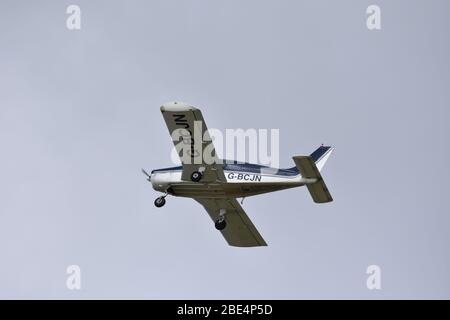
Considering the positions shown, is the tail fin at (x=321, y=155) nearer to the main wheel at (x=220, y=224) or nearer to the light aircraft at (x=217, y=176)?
the light aircraft at (x=217, y=176)

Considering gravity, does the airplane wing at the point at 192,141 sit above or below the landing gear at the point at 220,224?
above

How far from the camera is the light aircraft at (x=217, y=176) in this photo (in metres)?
39.3

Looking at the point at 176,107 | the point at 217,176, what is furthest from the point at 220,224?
the point at 176,107

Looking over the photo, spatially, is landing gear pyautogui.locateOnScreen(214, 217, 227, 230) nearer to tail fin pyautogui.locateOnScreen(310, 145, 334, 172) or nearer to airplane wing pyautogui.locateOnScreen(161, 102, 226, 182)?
airplane wing pyautogui.locateOnScreen(161, 102, 226, 182)

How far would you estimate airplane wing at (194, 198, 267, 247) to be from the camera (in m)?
44.1

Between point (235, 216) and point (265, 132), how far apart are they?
4.99 metres

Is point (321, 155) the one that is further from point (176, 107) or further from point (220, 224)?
point (176, 107)

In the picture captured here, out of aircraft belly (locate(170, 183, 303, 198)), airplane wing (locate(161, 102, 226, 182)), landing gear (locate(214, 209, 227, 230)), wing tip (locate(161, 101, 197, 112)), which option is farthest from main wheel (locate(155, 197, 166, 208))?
wing tip (locate(161, 101, 197, 112))

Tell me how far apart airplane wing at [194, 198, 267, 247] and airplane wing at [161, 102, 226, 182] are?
8.28ft

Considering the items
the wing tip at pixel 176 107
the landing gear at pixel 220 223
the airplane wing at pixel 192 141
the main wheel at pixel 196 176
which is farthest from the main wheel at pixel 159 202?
the wing tip at pixel 176 107

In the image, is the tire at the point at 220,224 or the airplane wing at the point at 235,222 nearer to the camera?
the tire at the point at 220,224

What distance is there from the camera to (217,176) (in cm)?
4100

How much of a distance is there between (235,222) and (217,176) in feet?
16.4
